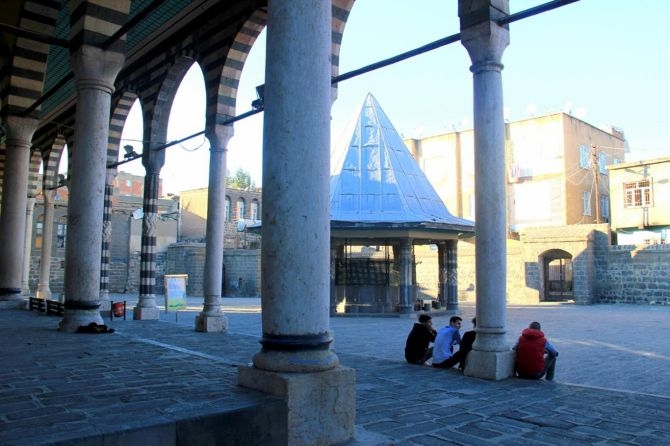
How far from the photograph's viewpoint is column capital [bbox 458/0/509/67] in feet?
19.9

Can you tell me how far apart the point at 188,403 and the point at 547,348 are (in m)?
4.15

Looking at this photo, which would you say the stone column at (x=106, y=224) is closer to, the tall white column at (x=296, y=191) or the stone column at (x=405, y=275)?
the stone column at (x=405, y=275)

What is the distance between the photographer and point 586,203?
103 ft

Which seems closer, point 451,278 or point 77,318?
point 77,318

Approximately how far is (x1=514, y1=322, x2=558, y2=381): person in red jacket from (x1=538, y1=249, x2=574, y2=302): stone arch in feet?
60.8

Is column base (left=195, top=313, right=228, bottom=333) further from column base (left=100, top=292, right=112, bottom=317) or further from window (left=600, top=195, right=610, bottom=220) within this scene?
window (left=600, top=195, right=610, bottom=220)

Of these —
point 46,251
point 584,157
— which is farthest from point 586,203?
point 46,251

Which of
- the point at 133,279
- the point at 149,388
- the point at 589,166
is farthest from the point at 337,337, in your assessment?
the point at 589,166

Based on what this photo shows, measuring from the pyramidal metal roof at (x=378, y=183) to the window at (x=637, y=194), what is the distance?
483 inches

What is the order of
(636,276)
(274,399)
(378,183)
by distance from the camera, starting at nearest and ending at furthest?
(274,399), (378,183), (636,276)

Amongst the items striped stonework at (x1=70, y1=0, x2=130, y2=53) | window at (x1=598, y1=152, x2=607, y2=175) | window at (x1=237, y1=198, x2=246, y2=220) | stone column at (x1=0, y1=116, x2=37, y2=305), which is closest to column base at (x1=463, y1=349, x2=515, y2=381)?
striped stonework at (x1=70, y1=0, x2=130, y2=53)

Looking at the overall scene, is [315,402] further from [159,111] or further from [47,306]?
[159,111]

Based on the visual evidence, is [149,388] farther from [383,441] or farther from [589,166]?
[589,166]

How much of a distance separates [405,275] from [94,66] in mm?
10272
